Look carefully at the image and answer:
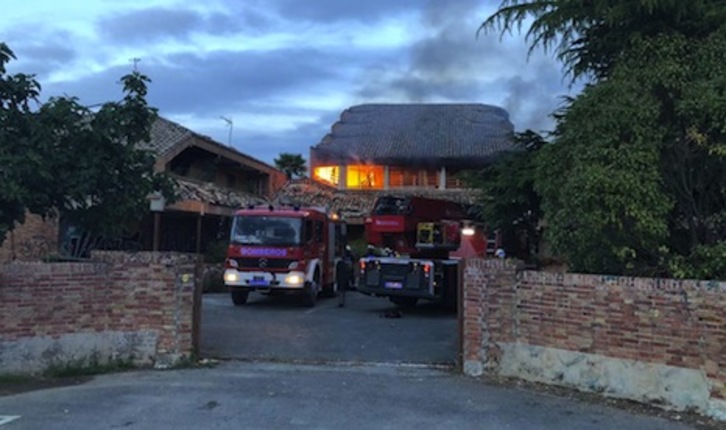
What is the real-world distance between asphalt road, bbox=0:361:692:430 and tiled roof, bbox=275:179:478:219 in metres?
23.4

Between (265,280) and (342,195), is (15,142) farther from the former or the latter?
(342,195)

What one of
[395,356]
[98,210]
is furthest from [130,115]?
[395,356]

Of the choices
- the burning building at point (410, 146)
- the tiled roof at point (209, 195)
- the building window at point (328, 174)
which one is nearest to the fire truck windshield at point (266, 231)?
the tiled roof at point (209, 195)

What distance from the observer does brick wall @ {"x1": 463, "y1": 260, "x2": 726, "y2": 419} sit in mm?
7840

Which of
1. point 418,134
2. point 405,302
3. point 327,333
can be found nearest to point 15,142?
point 327,333

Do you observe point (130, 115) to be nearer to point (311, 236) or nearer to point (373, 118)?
point (311, 236)

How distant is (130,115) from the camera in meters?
10.7

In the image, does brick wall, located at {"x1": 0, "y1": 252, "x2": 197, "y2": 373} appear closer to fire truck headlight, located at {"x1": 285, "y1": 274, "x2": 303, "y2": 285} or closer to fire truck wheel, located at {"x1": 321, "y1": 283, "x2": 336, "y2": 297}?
fire truck headlight, located at {"x1": 285, "y1": 274, "x2": 303, "y2": 285}

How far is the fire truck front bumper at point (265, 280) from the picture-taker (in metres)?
17.8

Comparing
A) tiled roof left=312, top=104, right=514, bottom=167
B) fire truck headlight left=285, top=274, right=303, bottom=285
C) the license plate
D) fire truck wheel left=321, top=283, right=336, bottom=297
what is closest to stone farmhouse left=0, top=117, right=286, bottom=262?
the license plate

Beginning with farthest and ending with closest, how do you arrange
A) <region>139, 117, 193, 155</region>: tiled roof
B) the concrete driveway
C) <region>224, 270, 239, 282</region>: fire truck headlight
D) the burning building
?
the burning building, <region>139, 117, 193, 155</region>: tiled roof, <region>224, 270, 239, 282</region>: fire truck headlight, the concrete driveway

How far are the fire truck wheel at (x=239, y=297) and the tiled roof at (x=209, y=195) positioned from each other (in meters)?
4.73

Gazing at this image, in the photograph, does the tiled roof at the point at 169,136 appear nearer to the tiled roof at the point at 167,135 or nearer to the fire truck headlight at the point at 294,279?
the tiled roof at the point at 167,135

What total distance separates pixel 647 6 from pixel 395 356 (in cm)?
665
